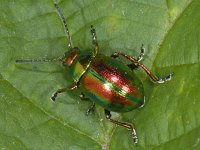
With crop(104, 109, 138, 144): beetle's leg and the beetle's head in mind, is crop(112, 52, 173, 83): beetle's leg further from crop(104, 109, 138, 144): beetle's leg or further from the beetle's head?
crop(104, 109, 138, 144): beetle's leg

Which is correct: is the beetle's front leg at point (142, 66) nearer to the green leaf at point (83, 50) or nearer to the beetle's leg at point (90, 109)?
the green leaf at point (83, 50)

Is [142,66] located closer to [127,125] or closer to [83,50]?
[127,125]

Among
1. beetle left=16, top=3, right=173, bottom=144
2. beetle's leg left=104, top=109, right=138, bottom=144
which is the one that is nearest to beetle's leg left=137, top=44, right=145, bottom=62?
beetle left=16, top=3, right=173, bottom=144

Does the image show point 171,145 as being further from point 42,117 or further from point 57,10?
point 57,10

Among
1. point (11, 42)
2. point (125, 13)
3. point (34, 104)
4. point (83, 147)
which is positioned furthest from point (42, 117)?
point (125, 13)

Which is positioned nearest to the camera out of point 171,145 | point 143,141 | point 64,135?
point 171,145

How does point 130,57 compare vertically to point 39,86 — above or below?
above

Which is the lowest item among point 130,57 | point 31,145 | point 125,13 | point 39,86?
point 31,145

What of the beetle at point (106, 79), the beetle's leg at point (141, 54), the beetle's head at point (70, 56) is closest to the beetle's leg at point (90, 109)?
the beetle at point (106, 79)
